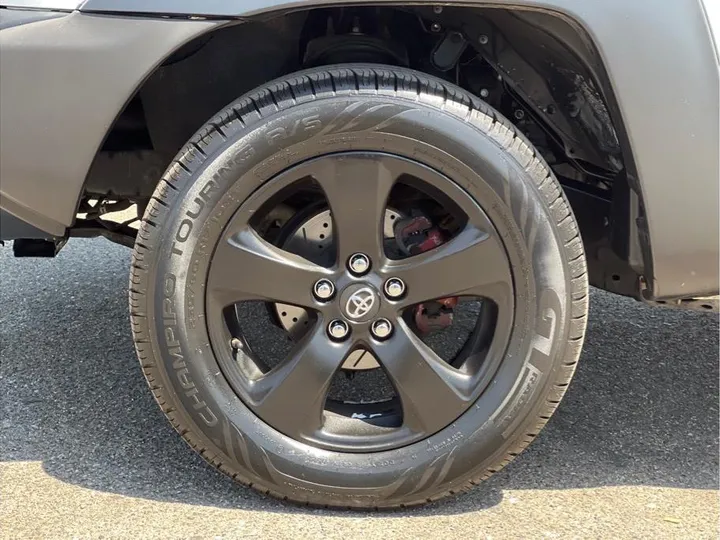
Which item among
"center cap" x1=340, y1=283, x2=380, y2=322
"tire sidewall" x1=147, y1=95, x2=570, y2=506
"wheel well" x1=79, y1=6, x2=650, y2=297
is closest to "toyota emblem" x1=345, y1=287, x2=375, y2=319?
"center cap" x1=340, y1=283, x2=380, y2=322

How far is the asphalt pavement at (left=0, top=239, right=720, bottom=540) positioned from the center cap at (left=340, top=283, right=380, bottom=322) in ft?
1.75

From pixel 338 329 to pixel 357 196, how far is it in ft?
1.09

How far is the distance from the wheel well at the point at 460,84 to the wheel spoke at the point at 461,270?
36 centimetres

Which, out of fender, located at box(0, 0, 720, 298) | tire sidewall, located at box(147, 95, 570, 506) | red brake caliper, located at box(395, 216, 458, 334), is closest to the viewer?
fender, located at box(0, 0, 720, 298)

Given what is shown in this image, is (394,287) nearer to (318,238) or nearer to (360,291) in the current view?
(360,291)

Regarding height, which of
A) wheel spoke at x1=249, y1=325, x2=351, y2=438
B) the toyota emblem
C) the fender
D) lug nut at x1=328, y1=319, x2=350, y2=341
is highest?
the fender

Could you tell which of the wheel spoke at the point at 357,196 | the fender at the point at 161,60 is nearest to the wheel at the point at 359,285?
the wheel spoke at the point at 357,196

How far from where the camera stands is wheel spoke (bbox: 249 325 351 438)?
182 centimetres

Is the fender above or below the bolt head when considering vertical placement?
above

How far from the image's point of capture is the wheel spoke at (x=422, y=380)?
182 centimetres

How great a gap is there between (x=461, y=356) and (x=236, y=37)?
3.39 feet

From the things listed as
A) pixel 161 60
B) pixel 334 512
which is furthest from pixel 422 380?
pixel 161 60

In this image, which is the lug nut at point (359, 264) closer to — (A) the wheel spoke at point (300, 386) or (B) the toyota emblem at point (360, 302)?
(B) the toyota emblem at point (360, 302)

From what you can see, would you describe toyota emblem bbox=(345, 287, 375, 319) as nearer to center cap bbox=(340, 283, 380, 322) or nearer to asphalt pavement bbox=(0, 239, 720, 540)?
center cap bbox=(340, 283, 380, 322)
